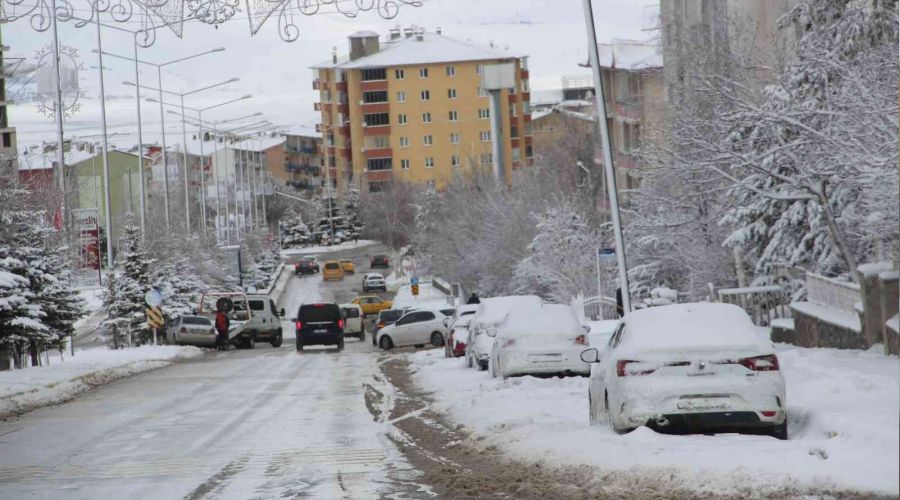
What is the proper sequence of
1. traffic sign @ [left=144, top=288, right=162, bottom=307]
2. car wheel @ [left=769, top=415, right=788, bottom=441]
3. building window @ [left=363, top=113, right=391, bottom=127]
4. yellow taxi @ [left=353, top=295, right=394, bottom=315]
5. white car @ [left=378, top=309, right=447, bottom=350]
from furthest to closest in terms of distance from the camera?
1. building window @ [left=363, top=113, right=391, bottom=127]
2. yellow taxi @ [left=353, top=295, right=394, bottom=315]
3. white car @ [left=378, top=309, right=447, bottom=350]
4. traffic sign @ [left=144, top=288, right=162, bottom=307]
5. car wheel @ [left=769, top=415, right=788, bottom=441]

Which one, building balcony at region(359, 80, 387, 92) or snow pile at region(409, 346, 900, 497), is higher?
building balcony at region(359, 80, 387, 92)

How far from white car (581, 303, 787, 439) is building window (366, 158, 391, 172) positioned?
157593 millimetres

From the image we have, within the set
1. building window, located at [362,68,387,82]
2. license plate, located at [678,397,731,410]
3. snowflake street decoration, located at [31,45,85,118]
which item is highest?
building window, located at [362,68,387,82]

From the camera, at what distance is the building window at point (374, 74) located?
16662cm

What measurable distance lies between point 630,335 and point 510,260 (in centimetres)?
6916

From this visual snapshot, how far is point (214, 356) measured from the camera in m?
48.2

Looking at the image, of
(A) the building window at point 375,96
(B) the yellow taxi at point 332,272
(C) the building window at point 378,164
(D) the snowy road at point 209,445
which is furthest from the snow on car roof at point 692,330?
(C) the building window at point 378,164

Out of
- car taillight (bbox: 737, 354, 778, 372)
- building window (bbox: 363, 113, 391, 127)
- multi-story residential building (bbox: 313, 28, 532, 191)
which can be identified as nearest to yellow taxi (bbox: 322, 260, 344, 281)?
multi-story residential building (bbox: 313, 28, 532, 191)

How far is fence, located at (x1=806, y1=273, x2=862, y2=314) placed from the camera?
2562 centimetres

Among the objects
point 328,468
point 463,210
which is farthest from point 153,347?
Result: point 463,210

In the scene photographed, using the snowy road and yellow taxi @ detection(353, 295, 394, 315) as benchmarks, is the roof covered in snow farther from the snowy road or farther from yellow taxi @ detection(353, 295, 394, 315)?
the snowy road

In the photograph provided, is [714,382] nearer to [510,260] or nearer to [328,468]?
[328,468]

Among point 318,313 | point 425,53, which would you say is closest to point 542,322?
point 318,313

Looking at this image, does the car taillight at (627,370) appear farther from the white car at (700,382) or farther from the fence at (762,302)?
the fence at (762,302)
